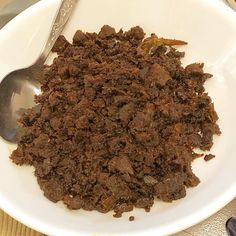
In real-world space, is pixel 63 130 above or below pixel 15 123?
above

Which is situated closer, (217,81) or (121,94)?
(121,94)

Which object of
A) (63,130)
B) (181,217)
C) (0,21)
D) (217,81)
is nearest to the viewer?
(181,217)

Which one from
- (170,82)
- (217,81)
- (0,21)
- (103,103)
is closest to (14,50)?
(0,21)

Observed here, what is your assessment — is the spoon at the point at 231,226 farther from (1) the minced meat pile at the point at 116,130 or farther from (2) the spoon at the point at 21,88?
(2) the spoon at the point at 21,88

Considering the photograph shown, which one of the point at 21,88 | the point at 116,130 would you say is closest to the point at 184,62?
the point at 116,130

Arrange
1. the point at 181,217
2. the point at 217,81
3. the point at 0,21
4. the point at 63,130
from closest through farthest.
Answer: the point at 181,217
the point at 63,130
the point at 217,81
the point at 0,21

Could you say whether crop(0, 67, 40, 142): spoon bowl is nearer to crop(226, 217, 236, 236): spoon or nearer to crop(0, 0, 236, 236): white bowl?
crop(0, 0, 236, 236): white bowl

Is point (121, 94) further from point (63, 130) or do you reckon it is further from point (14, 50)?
point (14, 50)
